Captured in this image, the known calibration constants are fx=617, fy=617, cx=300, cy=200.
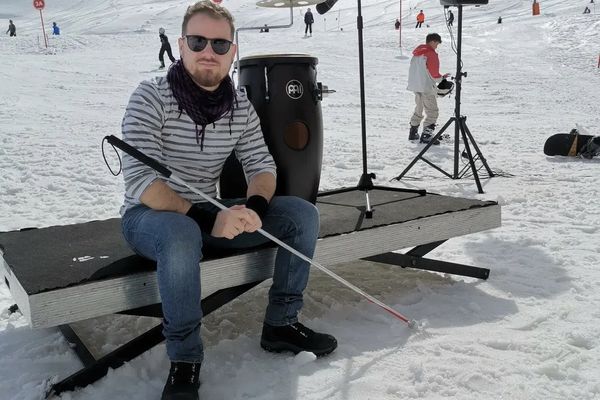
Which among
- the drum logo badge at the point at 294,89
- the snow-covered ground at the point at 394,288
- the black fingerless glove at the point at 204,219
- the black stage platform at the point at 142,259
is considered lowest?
the snow-covered ground at the point at 394,288

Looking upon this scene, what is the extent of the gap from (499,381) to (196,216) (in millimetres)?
1241

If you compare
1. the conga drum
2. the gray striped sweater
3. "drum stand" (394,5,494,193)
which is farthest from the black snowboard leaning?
the gray striped sweater

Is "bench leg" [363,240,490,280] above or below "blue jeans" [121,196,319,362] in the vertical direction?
below

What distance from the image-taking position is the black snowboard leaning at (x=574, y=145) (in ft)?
22.5

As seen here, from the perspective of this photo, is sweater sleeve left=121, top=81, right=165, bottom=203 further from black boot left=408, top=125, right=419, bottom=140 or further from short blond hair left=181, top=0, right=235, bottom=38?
black boot left=408, top=125, right=419, bottom=140

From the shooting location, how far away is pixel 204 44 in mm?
2395

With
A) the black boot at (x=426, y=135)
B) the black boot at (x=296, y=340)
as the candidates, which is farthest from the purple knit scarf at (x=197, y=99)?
the black boot at (x=426, y=135)

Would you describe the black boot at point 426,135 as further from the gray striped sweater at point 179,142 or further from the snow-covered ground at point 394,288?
the gray striped sweater at point 179,142

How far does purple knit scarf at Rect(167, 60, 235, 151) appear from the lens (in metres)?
2.40

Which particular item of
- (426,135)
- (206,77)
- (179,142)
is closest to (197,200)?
(179,142)

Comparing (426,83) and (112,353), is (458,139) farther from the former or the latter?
(112,353)

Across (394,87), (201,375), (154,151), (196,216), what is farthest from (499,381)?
(394,87)

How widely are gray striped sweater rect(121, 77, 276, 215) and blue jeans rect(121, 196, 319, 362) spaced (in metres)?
0.12

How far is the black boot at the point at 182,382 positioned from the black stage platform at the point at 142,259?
→ 0.93 feet
